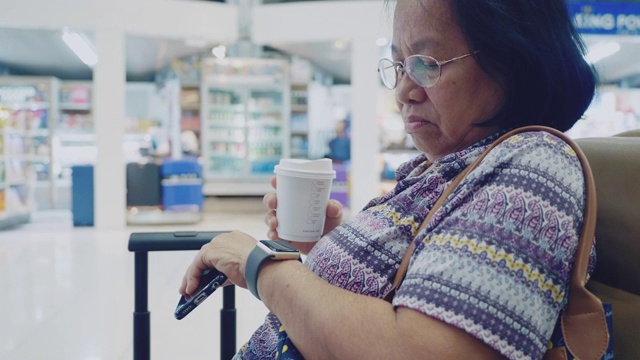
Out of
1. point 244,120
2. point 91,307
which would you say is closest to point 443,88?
point 91,307

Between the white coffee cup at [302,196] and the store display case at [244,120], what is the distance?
8666mm

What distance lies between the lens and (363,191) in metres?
7.99

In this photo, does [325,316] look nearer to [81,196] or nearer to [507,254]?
[507,254]

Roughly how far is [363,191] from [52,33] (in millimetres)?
6728

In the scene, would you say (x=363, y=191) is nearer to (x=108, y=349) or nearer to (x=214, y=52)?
(x=214, y=52)

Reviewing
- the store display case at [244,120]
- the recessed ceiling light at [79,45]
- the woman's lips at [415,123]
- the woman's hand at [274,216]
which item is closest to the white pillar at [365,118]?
the store display case at [244,120]

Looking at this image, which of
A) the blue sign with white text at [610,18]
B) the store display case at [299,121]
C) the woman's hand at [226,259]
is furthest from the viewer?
the store display case at [299,121]

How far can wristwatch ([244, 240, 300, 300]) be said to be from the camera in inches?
32.5

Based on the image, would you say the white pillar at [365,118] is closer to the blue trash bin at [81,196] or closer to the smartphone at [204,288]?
the blue trash bin at [81,196]

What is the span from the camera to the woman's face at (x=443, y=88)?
87 centimetres

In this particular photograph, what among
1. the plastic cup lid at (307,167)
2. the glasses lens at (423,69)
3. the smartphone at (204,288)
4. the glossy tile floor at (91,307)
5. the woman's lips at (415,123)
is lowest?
the glossy tile floor at (91,307)

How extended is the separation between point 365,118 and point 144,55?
235 inches

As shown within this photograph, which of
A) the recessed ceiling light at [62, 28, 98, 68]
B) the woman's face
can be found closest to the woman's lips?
the woman's face

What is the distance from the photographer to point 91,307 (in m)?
3.39
